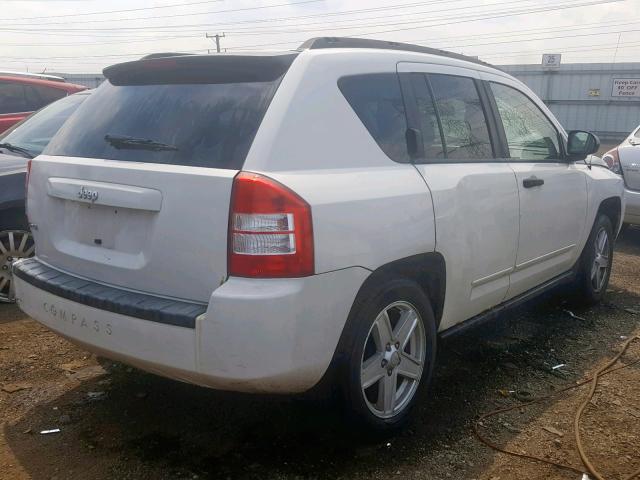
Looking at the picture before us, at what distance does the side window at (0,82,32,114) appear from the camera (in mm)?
Result: 8102

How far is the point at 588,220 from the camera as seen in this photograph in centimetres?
503

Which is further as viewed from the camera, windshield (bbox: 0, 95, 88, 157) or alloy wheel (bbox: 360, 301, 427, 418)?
windshield (bbox: 0, 95, 88, 157)

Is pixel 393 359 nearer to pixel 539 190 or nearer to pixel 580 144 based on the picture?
pixel 539 190

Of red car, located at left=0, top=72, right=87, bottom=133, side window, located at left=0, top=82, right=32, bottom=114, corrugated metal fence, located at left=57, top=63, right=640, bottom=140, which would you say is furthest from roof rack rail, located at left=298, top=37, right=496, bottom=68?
corrugated metal fence, located at left=57, top=63, right=640, bottom=140

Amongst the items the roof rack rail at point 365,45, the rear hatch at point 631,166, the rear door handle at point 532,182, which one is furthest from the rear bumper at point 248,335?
the rear hatch at point 631,166

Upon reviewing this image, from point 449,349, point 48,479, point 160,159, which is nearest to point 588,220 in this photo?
point 449,349

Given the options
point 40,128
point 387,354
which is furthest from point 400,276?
point 40,128

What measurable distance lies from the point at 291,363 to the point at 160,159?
1.01 m

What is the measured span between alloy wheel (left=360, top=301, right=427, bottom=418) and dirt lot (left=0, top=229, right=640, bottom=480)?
188 millimetres

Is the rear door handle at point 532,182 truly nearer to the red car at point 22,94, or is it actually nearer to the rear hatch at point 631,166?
the rear hatch at point 631,166

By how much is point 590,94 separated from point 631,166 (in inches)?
785

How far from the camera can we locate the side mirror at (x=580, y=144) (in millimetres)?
4766

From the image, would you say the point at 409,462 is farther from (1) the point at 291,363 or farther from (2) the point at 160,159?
(2) the point at 160,159

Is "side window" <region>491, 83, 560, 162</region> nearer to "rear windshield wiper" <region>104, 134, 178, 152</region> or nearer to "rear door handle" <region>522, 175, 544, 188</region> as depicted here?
"rear door handle" <region>522, 175, 544, 188</region>
